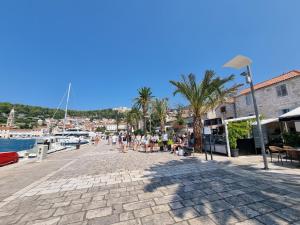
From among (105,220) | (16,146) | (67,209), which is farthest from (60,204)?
(16,146)

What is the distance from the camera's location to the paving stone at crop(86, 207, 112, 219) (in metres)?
3.44

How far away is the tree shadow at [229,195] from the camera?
320cm

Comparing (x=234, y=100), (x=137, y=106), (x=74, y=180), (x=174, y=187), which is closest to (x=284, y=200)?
(x=174, y=187)

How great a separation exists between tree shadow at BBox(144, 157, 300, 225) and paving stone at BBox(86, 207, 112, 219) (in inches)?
44.5

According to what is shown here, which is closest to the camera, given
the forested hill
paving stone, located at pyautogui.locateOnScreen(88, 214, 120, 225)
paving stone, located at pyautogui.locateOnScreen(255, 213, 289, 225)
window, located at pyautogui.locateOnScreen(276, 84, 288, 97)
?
paving stone, located at pyautogui.locateOnScreen(255, 213, 289, 225)

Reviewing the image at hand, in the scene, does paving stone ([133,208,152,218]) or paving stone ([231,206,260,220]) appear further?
paving stone ([133,208,152,218])

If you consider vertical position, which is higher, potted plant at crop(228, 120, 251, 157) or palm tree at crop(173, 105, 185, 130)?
palm tree at crop(173, 105, 185, 130)

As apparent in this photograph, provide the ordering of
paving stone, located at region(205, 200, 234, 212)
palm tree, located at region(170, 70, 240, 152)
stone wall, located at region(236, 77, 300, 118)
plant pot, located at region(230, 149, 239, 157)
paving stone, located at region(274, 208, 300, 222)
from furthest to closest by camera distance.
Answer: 1. stone wall, located at region(236, 77, 300, 118)
2. palm tree, located at region(170, 70, 240, 152)
3. plant pot, located at region(230, 149, 239, 157)
4. paving stone, located at region(205, 200, 234, 212)
5. paving stone, located at region(274, 208, 300, 222)

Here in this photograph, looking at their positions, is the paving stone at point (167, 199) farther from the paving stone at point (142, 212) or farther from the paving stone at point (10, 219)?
the paving stone at point (10, 219)

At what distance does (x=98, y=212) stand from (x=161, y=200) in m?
1.48

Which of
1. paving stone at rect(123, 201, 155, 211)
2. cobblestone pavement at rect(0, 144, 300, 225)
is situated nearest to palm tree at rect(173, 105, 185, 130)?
cobblestone pavement at rect(0, 144, 300, 225)

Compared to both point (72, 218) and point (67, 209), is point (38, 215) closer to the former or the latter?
point (67, 209)

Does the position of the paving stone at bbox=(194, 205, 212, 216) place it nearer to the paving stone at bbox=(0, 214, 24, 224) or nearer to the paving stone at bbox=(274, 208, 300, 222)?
the paving stone at bbox=(274, 208, 300, 222)

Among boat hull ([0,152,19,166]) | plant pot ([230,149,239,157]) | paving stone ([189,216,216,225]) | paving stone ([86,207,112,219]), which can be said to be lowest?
paving stone ([86,207,112,219])
